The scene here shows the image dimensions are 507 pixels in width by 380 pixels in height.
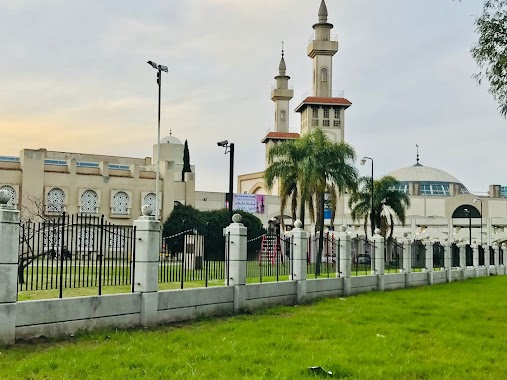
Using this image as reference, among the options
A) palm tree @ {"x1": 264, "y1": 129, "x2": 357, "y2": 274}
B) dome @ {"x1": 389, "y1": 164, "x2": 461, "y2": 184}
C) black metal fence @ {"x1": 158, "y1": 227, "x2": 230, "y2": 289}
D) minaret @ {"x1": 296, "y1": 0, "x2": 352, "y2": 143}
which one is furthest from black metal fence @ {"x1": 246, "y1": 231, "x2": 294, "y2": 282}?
dome @ {"x1": 389, "y1": 164, "x2": 461, "y2": 184}

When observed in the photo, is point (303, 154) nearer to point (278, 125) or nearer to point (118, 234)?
point (118, 234)

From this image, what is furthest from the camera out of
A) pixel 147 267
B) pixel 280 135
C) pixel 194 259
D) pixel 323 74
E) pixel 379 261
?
pixel 280 135

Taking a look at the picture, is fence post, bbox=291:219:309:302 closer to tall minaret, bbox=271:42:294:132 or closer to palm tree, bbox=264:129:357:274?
palm tree, bbox=264:129:357:274

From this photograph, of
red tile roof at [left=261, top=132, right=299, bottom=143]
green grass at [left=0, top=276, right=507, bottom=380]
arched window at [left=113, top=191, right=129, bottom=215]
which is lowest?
green grass at [left=0, top=276, right=507, bottom=380]

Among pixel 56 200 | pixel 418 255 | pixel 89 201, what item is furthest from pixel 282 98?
pixel 418 255

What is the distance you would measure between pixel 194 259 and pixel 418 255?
54.6 ft

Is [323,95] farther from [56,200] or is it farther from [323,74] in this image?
[56,200]

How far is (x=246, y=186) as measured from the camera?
280 feet

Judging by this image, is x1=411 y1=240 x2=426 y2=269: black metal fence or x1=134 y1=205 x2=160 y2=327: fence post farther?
x1=411 y1=240 x2=426 y2=269: black metal fence

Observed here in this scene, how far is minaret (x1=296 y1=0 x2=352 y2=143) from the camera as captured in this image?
233ft

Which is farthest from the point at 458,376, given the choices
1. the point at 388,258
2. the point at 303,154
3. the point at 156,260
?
the point at 303,154

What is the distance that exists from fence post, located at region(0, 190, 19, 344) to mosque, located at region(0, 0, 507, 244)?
21.6 m

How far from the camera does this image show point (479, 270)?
36281mm

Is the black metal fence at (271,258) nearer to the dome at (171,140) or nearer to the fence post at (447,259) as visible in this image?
the fence post at (447,259)
